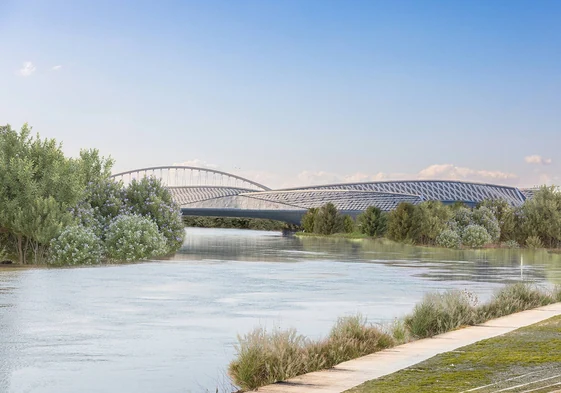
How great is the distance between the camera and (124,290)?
2450 cm

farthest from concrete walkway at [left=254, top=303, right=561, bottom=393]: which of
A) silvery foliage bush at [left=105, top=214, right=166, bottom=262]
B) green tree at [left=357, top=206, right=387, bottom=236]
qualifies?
green tree at [left=357, top=206, right=387, bottom=236]

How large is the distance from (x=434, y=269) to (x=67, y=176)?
685 inches

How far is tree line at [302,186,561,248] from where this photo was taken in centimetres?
Answer: 6141

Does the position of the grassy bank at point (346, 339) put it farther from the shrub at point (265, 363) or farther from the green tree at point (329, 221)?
the green tree at point (329, 221)

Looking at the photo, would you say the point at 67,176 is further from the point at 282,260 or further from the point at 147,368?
the point at 147,368

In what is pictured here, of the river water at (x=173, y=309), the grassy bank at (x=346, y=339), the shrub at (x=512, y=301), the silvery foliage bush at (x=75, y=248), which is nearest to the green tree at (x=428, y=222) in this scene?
the river water at (x=173, y=309)

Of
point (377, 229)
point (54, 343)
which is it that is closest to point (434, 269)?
point (54, 343)

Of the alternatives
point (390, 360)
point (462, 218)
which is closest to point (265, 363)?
point (390, 360)

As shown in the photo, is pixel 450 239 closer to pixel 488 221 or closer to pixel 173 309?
pixel 488 221

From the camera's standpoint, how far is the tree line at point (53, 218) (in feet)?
110

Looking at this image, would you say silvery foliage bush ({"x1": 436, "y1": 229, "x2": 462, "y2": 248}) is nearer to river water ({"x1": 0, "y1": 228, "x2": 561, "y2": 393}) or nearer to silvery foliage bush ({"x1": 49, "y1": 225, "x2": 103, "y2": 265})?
river water ({"x1": 0, "y1": 228, "x2": 561, "y2": 393})

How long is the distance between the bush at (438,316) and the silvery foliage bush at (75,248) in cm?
2205

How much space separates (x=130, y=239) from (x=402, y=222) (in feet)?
110

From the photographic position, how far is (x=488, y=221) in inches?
2479
